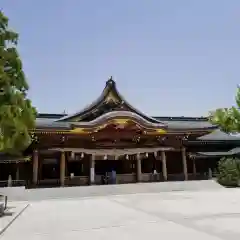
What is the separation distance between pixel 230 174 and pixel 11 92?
60.0 ft

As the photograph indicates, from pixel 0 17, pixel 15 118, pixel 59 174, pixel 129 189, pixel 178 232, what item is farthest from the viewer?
pixel 59 174

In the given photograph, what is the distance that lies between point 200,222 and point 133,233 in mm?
2373

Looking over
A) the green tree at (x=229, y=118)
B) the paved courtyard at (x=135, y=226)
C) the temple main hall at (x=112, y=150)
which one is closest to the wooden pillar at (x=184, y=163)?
the temple main hall at (x=112, y=150)

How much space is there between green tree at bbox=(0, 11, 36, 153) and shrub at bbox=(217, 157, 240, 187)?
16954 millimetres

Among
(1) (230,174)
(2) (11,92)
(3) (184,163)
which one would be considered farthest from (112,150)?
(2) (11,92)

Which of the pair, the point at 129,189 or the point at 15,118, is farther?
the point at 129,189

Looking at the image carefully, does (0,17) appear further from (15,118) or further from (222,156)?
(222,156)

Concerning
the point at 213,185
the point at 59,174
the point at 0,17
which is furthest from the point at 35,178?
the point at 0,17

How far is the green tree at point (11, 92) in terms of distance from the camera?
8.53 metres

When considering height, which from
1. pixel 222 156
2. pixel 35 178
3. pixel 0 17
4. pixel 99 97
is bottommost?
pixel 35 178

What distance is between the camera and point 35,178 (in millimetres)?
21766

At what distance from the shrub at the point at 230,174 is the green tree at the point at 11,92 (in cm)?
1695

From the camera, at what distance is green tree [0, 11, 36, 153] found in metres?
8.53

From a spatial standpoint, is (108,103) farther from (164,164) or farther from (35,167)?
(35,167)
